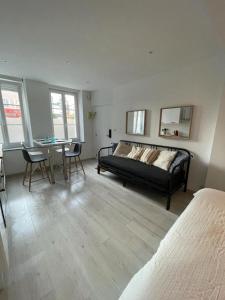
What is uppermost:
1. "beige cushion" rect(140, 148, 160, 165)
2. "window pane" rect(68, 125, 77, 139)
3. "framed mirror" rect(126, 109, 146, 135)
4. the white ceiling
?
the white ceiling

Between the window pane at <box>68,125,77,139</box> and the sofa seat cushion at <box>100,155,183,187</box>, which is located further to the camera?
the window pane at <box>68,125,77,139</box>

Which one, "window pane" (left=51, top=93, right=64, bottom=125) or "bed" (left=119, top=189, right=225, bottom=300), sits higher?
"window pane" (left=51, top=93, right=64, bottom=125)

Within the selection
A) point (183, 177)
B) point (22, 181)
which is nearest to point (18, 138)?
Answer: point (22, 181)

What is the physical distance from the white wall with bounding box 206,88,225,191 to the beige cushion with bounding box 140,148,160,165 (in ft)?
3.25

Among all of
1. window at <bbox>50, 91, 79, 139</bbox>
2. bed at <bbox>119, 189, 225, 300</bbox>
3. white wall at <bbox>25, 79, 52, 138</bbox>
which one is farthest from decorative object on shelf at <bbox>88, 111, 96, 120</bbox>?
bed at <bbox>119, 189, 225, 300</bbox>

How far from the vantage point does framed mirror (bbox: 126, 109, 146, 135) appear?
3.43m

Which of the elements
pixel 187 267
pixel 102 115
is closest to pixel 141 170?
pixel 187 267

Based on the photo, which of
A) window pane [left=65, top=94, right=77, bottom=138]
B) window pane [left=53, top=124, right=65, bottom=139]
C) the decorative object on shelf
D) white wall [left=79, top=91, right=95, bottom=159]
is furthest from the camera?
the decorative object on shelf

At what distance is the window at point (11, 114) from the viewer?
133 inches

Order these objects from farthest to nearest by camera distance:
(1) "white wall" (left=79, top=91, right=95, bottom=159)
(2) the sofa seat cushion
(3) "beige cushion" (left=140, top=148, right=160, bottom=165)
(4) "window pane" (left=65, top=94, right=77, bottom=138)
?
(1) "white wall" (left=79, top=91, right=95, bottom=159)
(4) "window pane" (left=65, top=94, right=77, bottom=138)
(3) "beige cushion" (left=140, top=148, right=160, bottom=165)
(2) the sofa seat cushion

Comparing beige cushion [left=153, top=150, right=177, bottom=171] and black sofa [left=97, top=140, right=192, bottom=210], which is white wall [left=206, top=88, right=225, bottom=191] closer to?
black sofa [left=97, top=140, right=192, bottom=210]

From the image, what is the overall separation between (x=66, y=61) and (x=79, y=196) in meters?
2.51

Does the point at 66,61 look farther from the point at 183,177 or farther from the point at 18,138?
the point at 183,177

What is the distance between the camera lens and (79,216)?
2.07 m
